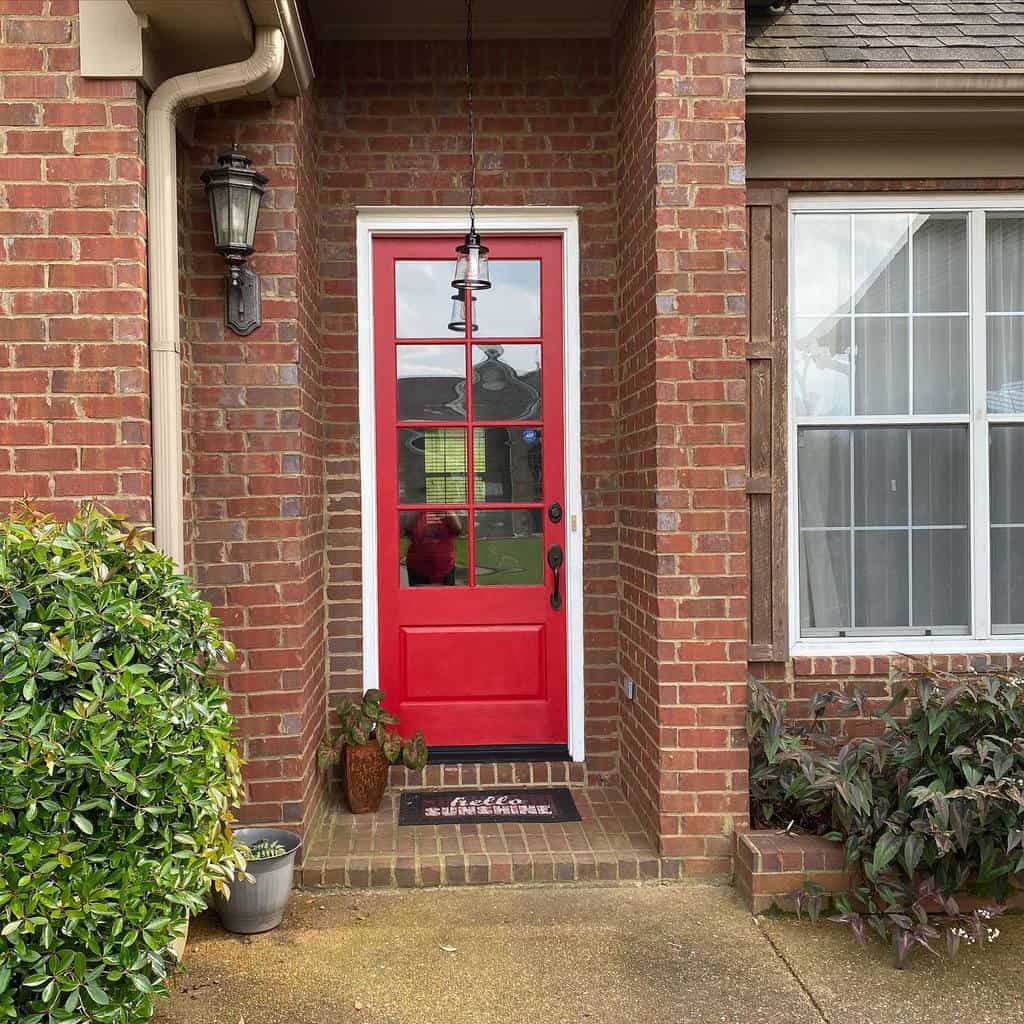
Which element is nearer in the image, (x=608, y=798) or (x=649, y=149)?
(x=649, y=149)

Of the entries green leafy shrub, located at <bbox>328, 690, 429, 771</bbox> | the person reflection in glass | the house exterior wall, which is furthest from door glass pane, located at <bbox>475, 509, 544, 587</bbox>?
green leafy shrub, located at <bbox>328, 690, 429, 771</bbox>

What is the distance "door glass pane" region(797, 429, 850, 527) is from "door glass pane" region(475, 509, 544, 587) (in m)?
1.19

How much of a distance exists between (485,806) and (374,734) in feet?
1.89

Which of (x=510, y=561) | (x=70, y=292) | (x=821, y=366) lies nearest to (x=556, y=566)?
(x=510, y=561)

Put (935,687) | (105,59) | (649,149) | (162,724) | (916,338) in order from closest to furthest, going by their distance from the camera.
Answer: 1. (162,724)
2. (105,59)
3. (935,687)
4. (649,149)
5. (916,338)

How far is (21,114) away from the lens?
3.14 metres

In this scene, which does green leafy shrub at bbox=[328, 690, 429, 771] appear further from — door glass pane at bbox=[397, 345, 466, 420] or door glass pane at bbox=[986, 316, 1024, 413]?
door glass pane at bbox=[986, 316, 1024, 413]

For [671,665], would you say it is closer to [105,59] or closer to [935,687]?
[935,687]

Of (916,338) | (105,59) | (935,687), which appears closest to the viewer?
(105,59)

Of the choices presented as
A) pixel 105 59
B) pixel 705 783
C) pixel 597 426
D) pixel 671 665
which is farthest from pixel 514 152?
pixel 705 783

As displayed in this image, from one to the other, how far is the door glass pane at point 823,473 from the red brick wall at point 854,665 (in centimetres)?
64

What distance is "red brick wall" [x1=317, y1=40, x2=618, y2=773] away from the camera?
434 centimetres

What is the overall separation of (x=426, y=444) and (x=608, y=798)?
5.93ft

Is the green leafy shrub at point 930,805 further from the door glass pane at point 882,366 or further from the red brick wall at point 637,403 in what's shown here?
the door glass pane at point 882,366
